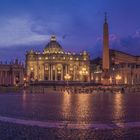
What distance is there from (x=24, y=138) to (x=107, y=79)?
67.8 metres

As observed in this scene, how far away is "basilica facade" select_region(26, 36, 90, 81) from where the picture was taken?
167875 millimetres

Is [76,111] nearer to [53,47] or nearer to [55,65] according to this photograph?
[55,65]

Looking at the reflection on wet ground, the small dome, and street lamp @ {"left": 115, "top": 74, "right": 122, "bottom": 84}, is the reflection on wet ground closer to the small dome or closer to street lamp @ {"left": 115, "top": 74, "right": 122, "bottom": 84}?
street lamp @ {"left": 115, "top": 74, "right": 122, "bottom": 84}

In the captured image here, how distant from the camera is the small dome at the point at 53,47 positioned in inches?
7031

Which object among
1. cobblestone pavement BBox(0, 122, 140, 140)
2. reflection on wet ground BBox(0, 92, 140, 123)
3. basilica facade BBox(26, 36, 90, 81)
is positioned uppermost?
basilica facade BBox(26, 36, 90, 81)

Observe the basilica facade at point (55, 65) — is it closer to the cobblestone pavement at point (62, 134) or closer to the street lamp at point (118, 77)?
the street lamp at point (118, 77)

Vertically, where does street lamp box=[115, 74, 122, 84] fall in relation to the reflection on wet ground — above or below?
above

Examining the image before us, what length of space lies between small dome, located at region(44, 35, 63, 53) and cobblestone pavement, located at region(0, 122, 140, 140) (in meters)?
164

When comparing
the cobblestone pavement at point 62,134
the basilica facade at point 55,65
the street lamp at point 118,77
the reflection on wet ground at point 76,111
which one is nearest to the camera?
the cobblestone pavement at point 62,134

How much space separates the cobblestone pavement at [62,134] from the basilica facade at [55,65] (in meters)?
151

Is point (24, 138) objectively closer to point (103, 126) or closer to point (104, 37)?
point (103, 126)

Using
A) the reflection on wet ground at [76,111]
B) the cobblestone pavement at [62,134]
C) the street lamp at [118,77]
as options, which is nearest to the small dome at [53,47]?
the street lamp at [118,77]

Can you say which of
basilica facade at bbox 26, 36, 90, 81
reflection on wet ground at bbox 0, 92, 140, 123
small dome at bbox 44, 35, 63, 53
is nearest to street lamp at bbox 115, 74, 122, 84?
basilica facade at bbox 26, 36, 90, 81

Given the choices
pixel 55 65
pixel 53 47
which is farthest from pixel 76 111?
pixel 53 47
